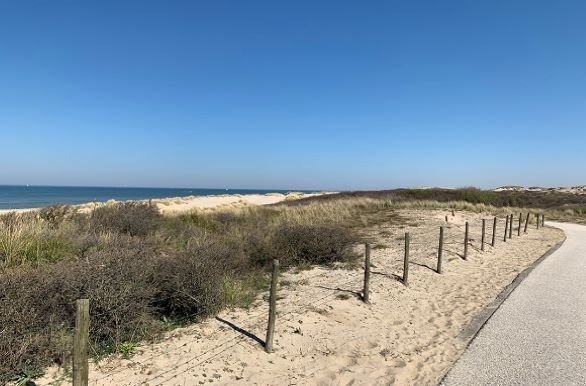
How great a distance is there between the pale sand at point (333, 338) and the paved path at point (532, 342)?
0.37m

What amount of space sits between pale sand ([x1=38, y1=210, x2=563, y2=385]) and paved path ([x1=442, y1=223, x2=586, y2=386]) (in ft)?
1.20

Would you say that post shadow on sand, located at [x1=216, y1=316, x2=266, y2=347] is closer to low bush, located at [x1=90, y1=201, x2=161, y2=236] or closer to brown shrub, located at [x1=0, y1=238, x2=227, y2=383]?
brown shrub, located at [x1=0, y1=238, x2=227, y2=383]

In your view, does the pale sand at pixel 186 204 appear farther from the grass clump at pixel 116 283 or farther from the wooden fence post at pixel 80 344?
the wooden fence post at pixel 80 344

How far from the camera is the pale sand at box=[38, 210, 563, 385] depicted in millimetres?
5664

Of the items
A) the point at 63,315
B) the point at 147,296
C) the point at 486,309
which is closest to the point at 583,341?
the point at 486,309

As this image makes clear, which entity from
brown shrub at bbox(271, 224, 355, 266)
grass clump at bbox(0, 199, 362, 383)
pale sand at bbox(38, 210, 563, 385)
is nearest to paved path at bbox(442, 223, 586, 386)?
pale sand at bbox(38, 210, 563, 385)

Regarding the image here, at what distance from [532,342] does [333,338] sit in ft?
9.87

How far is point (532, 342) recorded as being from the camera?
7090 mm

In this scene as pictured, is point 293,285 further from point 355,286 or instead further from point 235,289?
point 235,289

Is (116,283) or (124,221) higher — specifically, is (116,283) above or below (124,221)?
below

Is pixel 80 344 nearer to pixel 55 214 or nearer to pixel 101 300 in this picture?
pixel 101 300

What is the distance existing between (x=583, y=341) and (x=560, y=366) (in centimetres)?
138

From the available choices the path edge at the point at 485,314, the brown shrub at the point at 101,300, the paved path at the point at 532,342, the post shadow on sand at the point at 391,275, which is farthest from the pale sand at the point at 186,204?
the paved path at the point at 532,342

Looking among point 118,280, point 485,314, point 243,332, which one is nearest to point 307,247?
point 485,314
